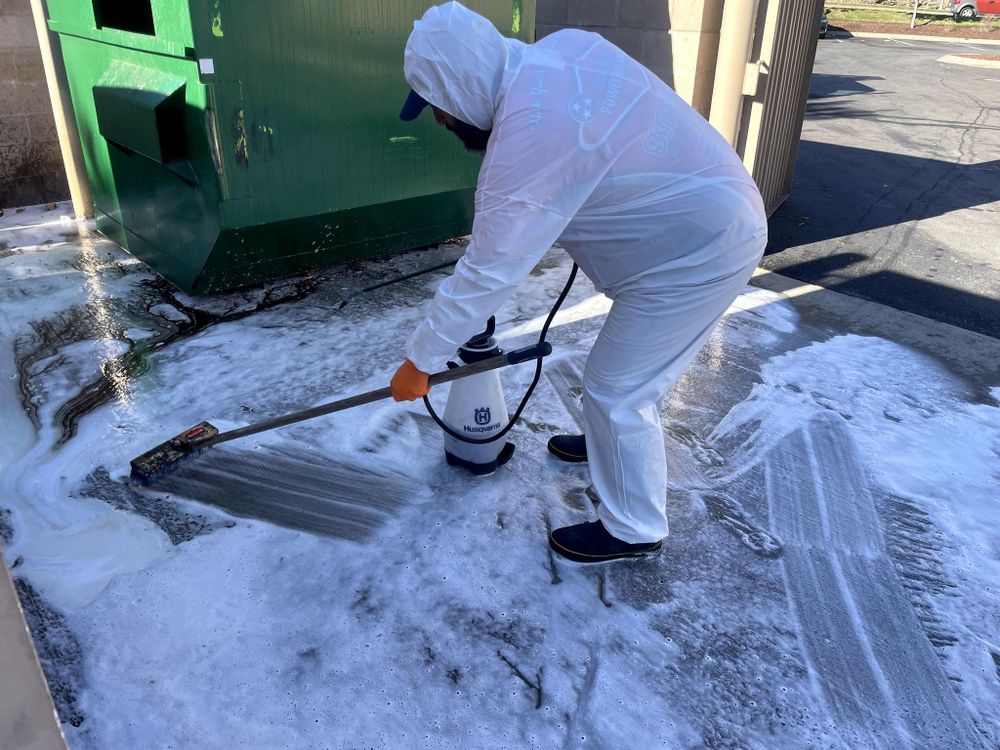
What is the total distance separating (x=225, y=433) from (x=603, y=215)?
1421mm

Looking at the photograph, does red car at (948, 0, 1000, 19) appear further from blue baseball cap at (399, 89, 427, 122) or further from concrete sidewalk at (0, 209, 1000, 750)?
blue baseball cap at (399, 89, 427, 122)

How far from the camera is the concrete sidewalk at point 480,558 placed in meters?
1.81

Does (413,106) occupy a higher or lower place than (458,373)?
higher

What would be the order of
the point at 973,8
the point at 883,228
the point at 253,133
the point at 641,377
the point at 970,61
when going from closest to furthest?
the point at 641,377
the point at 253,133
the point at 883,228
the point at 970,61
the point at 973,8

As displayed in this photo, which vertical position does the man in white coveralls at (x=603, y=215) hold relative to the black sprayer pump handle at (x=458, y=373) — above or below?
above

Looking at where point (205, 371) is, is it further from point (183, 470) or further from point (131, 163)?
point (131, 163)

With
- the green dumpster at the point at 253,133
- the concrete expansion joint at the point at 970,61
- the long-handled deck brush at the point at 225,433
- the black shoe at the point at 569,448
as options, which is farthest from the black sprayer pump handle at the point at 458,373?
the concrete expansion joint at the point at 970,61

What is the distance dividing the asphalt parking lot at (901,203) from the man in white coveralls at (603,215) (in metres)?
2.68

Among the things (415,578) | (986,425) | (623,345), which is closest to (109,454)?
(415,578)

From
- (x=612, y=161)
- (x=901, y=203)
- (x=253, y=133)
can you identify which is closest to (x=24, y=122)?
(x=253, y=133)

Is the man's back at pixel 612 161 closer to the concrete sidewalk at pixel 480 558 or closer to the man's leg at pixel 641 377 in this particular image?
the man's leg at pixel 641 377

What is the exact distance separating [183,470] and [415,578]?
94 centimetres

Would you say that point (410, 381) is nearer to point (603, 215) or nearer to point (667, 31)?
point (603, 215)

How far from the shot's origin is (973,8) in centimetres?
2288
